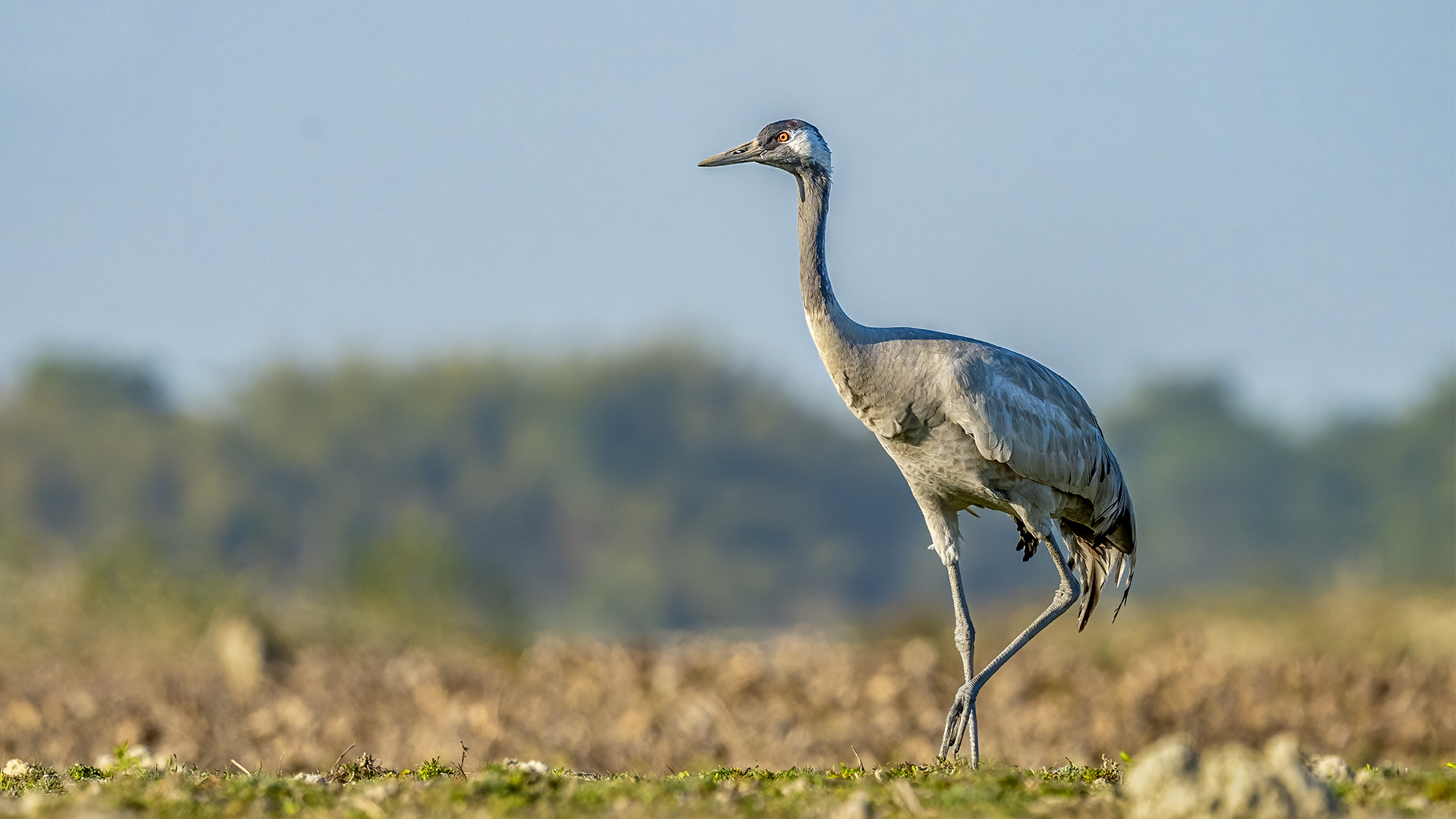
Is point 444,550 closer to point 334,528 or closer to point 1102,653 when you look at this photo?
point 1102,653

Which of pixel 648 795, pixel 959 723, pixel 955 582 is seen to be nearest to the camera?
pixel 648 795

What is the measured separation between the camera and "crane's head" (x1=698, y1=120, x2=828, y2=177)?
7.57m

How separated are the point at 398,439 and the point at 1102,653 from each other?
171 feet

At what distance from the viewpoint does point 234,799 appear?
5.10 m

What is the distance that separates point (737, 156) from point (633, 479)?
190ft

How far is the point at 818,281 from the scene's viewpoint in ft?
24.2

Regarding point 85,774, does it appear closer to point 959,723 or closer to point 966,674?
point 959,723

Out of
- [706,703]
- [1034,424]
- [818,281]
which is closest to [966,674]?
[1034,424]

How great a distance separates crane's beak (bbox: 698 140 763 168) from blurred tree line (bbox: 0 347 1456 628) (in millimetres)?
47070

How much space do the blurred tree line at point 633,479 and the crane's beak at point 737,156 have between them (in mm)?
47070

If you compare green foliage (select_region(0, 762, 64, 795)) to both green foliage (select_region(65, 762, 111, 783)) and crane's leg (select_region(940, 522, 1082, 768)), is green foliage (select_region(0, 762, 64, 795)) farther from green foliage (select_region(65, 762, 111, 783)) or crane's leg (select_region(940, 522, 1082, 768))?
crane's leg (select_region(940, 522, 1082, 768))

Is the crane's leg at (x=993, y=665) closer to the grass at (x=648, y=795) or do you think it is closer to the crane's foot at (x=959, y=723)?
the crane's foot at (x=959, y=723)

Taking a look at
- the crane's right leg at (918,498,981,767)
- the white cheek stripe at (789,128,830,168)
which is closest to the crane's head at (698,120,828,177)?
the white cheek stripe at (789,128,830,168)

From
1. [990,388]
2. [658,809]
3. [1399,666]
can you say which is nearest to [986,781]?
[658,809]
